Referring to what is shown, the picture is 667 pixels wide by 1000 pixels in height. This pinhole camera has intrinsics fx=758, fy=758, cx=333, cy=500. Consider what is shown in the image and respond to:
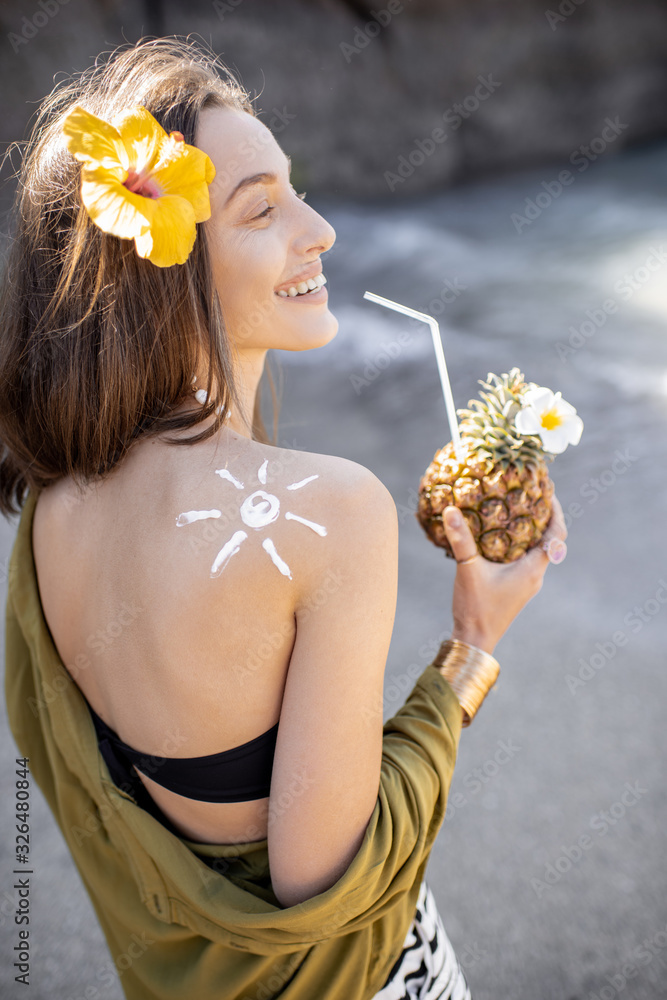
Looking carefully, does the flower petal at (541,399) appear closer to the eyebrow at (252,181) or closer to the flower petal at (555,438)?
the flower petal at (555,438)

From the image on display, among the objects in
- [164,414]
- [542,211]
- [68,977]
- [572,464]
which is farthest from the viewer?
[542,211]

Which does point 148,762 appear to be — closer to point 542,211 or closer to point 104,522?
point 104,522

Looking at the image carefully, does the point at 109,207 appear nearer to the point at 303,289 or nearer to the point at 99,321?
the point at 99,321

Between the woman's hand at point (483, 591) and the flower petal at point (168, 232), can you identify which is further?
the woman's hand at point (483, 591)

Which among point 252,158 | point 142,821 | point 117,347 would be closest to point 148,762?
point 142,821

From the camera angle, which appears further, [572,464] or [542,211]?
[542,211]

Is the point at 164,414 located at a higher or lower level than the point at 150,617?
higher

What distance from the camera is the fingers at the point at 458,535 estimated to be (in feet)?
3.94

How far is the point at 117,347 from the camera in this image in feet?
2.96

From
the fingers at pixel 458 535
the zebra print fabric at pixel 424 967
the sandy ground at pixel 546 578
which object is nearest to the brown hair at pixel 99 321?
the fingers at pixel 458 535

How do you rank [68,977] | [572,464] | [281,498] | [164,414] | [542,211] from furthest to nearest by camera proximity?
[542,211] → [572,464] → [68,977] → [164,414] → [281,498]

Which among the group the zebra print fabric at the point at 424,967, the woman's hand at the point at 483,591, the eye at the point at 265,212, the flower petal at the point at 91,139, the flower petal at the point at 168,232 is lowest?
the zebra print fabric at the point at 424,967

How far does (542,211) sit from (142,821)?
590 cm

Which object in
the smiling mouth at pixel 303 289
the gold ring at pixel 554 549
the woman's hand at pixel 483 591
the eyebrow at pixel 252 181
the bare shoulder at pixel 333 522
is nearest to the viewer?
the bare shoulder at pixel 333 522
